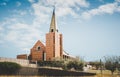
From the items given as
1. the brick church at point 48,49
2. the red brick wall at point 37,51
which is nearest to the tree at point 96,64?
the brick church at point 48,49

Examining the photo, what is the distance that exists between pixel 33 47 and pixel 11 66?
40.8m

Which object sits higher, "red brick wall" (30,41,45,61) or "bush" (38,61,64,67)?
"red brick wall" (30,41,45,61)

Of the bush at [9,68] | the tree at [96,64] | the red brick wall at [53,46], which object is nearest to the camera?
the bush at [9,68]

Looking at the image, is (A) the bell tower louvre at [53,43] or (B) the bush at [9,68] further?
(A) the bell tower louvre at [53,43]

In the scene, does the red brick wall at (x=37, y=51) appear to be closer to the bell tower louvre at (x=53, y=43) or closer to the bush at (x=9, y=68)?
the bell tower louvre at (x=53, y=43)

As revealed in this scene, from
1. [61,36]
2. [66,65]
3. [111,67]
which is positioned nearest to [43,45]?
[61,36]

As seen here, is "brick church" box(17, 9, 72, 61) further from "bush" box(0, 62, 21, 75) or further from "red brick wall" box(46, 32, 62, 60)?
"bush" box(0, 62, 21, 75)

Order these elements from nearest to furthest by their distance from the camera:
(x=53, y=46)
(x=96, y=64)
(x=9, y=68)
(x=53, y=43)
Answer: (x=9, y=68) < (x=53, y=46) < (x=53, y=43) < (x=96, y=64)

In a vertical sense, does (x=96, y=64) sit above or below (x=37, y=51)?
below

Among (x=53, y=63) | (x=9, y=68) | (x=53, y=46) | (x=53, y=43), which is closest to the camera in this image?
(x=9, y=68)

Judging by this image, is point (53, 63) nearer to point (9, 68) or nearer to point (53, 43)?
point (53, 43)

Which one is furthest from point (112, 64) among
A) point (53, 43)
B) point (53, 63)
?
point (53, 43)

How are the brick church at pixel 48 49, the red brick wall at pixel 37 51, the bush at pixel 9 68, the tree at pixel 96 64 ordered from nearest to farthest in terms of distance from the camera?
the bush at pixel 9 68
the tree at pixel 96 64
the brick church at pixel 48 49
the red brick wall at pixel 37 51

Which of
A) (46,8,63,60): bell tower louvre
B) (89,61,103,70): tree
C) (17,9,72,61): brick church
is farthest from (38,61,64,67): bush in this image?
(89,61,103,70): tree
